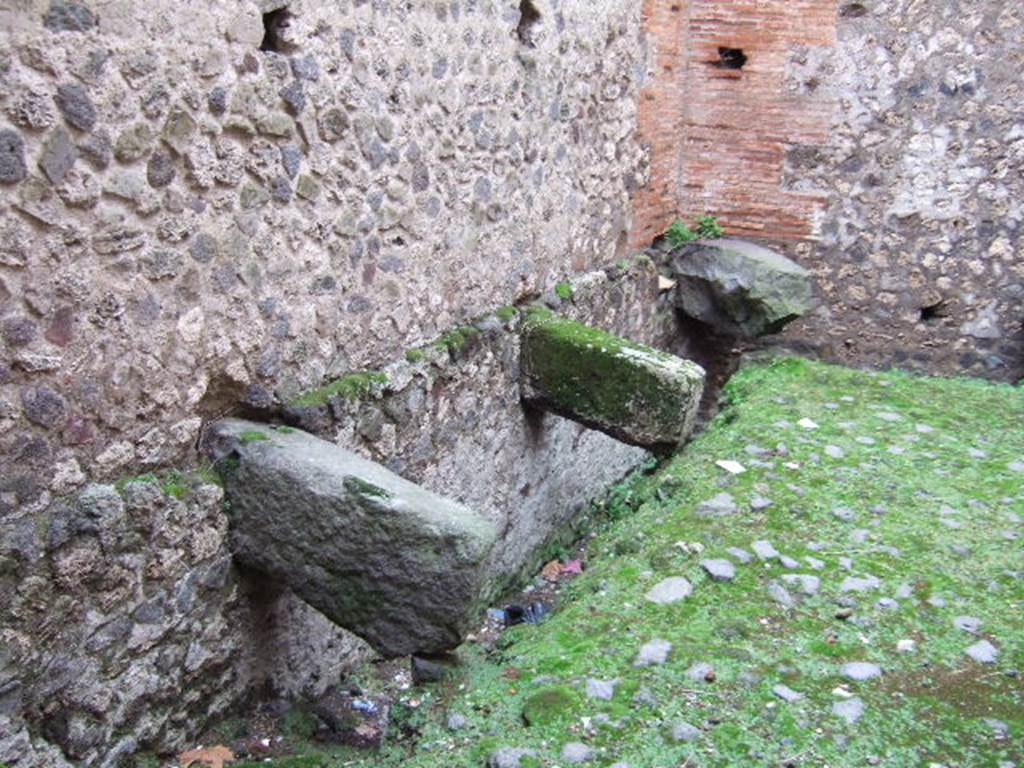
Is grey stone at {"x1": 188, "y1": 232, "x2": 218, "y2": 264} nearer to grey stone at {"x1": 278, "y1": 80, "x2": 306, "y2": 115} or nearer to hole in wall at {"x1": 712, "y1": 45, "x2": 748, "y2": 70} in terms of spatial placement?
grey stone at {"x1": 278, "y1": 80, "x2": 306, "y2": 115}

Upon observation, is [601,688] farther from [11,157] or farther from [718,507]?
[11,157]

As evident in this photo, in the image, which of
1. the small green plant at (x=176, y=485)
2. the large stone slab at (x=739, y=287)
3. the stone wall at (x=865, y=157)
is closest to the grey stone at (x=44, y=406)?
the small green plant at (x=176, y=485)

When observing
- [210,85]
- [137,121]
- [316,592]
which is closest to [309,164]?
[210,85]

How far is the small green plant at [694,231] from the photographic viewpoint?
7.16 meters

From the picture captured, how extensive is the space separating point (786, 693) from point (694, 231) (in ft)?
14.8

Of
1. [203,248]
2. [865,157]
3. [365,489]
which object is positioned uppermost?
[203,248]

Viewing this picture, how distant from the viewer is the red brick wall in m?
6.86

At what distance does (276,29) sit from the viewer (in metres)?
3.18

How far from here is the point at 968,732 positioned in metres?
3.14

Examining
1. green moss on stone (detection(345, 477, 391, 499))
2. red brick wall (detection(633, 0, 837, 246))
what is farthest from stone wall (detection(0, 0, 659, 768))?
red brick wall (detection(633, 0, 837, 246))

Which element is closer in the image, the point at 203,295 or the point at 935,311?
the point at 203,295

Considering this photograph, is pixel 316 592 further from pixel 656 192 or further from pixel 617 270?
pixel 656 192

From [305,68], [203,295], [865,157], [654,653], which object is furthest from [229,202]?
[865,157]

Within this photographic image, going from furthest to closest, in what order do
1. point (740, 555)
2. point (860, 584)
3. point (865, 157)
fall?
point (865, 157) < point (740, 555) < point (860, 584)
